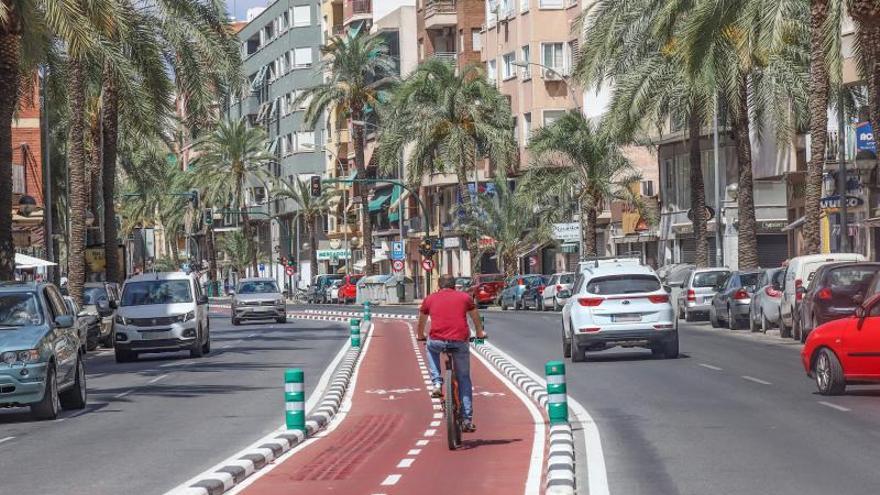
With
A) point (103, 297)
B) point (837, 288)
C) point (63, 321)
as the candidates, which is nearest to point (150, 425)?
point (63, 321)

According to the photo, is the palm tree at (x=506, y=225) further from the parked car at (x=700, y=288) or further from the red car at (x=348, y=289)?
the parked car at (x=700, y=288)

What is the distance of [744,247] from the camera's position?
174 feet

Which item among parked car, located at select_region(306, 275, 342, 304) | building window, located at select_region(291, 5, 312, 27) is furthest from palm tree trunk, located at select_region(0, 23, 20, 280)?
building window, located at select_region(291, 5, 312, 27)

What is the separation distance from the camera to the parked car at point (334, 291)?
10625cm

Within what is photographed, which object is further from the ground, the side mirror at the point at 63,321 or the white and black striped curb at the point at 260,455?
the side mirror at the point at 63,321

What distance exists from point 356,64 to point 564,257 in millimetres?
14663

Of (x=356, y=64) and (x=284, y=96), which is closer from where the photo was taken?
(x=356, y=64)

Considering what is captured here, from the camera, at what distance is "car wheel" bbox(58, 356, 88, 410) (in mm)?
24766

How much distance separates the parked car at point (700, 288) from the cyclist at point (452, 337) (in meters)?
33.5

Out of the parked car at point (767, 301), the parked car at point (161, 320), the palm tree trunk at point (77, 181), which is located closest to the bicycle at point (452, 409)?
the parked car at point (161, 320)

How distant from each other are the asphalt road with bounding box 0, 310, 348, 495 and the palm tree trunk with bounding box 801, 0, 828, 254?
12.3m

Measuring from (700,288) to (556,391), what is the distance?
115 ft

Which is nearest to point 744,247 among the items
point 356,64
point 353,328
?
point 353,328

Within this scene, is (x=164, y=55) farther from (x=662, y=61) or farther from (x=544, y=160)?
(x=544, y=160)
